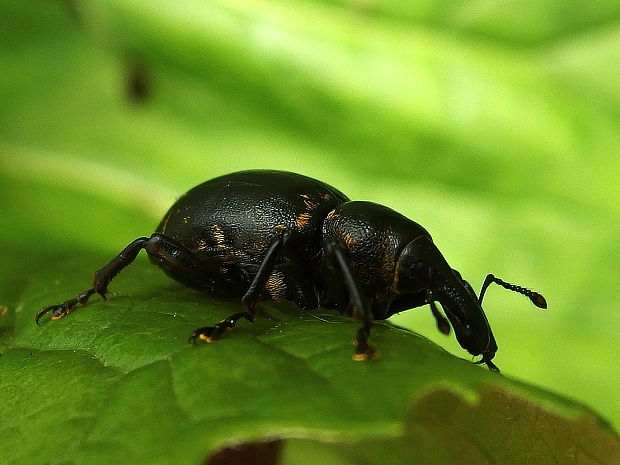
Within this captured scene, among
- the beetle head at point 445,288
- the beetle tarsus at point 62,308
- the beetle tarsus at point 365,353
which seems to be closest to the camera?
the beetle tarsus at point 365,353

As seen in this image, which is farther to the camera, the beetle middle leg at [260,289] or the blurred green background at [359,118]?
the blurred green background at [359,118]

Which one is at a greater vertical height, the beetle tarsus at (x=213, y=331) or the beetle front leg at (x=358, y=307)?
the beetle front leg at (x=358, y=307)

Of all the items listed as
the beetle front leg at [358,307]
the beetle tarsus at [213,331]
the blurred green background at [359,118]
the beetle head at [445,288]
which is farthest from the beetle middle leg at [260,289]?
the blurred green background at [359,118]

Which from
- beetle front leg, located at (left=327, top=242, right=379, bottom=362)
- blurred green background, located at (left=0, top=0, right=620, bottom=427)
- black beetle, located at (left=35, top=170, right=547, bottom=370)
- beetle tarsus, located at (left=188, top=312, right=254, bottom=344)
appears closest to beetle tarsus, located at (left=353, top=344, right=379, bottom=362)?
beetle front leg, located at (left=327, top=242, right=379, bottom=362)

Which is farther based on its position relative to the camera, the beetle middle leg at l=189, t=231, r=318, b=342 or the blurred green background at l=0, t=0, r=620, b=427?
the blurred green background at l=0, t=0, r=620, b=427

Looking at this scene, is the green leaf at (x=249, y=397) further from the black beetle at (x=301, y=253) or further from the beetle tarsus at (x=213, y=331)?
the black beetle at (x=301, y=253)

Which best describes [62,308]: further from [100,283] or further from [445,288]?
[445,288]

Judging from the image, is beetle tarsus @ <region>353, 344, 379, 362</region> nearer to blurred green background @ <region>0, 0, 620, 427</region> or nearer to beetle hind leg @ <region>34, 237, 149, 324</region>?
beetle hind leg @ <region>34, 237, 149, 324</region>
